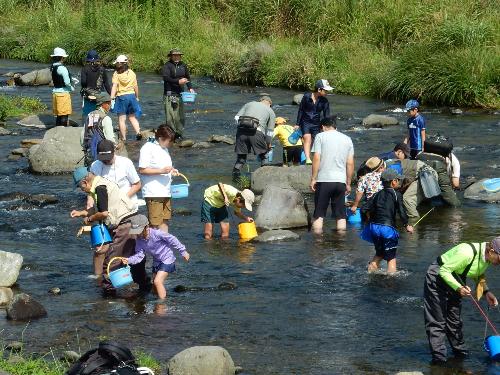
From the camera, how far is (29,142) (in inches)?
811

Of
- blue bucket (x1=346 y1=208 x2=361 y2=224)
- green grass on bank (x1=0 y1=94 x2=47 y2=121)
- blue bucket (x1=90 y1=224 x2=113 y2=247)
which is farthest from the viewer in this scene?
green grass on bank (x1=0 y1=94 x2=47 y2=121)

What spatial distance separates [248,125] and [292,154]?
1.75 metres

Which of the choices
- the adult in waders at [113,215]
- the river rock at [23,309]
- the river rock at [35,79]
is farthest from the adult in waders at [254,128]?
the river rock at [35,79]

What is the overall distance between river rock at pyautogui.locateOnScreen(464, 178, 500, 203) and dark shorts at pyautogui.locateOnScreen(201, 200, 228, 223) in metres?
4.38

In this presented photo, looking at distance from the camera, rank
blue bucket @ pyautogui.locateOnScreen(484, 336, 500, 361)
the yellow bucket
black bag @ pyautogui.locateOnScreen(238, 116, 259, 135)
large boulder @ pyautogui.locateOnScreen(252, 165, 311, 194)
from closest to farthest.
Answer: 1. blue bucket @ pyautogui.locateOnScreen(484, 336, 500, 361)
2. the yellow bucket
3. large boulder @ pyautogui.locateOnScreen(252, 165, 311, 194)
4. black bag @ pyautogui.locateOnScreen(238, 116, 259, 135)

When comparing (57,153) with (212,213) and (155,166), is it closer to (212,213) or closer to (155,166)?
(212,213)

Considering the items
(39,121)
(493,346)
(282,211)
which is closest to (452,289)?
(493,346)

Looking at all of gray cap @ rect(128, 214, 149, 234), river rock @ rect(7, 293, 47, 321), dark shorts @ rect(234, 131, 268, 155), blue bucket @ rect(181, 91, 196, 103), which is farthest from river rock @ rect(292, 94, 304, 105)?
river rock @ rect(7, 293, 47, 321)

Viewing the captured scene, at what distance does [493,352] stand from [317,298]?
2.59 meters

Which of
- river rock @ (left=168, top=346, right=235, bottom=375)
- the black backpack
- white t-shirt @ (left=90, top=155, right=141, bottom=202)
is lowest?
river rock @ (left=168, top=346, right=235, bottom=375)

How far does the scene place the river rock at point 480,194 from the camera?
620 inches

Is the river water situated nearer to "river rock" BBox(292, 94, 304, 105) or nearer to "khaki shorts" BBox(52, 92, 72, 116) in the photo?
"khaki shorts" BBox(52, 92, 72, 116)

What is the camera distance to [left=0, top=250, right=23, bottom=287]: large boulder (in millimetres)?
11289

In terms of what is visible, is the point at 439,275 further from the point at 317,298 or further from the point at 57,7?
the point at 57,7
